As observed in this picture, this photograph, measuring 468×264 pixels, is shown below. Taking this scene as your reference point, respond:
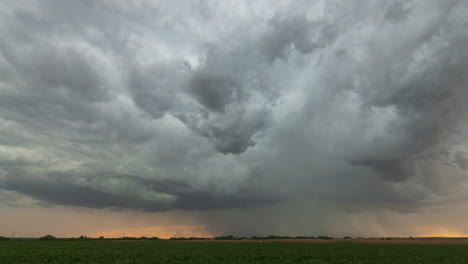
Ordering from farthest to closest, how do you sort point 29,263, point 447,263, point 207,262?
point 447,263 < point 207,262 < point 29,263

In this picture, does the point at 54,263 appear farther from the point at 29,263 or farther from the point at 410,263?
the point at 410,263

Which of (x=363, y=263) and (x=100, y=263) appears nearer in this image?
(x=100, y=263)

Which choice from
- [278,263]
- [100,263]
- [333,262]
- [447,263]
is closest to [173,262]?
[100,263]

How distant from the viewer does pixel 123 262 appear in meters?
38.5

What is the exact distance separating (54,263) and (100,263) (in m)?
7.05

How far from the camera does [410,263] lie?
140 feet

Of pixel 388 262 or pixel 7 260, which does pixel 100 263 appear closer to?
pixel 7 260

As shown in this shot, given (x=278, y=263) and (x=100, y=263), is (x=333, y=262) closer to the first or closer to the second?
(x=278, y=263)

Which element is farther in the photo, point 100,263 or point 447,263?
point 447,263

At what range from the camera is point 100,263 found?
126 ft

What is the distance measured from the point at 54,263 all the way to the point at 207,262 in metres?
22.2

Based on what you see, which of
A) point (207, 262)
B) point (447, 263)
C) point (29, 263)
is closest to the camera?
point (29, 263)

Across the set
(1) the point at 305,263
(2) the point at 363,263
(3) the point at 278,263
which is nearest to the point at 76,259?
(3) the point at 278,263

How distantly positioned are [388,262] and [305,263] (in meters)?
14.1
